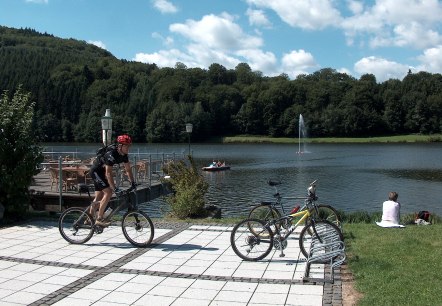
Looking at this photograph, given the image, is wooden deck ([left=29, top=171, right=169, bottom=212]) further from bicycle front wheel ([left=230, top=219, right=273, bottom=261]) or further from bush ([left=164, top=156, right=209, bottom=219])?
bicycle front wheel ([left=230, top=219, right=273, bottom=261])

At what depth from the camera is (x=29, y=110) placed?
36.0 ft

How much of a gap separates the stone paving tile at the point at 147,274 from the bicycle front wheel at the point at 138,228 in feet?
0.53

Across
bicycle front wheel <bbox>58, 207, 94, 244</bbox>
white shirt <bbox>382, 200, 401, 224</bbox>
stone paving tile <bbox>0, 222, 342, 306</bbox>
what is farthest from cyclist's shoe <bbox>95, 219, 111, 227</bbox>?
white shirt <bbox>382, 200, 401, 224</bbox>

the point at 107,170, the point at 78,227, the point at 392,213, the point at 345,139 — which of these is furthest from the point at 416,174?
the point at 345,139

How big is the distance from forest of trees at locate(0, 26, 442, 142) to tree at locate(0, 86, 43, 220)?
98517 mm

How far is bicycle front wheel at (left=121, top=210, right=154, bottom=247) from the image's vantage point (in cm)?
812

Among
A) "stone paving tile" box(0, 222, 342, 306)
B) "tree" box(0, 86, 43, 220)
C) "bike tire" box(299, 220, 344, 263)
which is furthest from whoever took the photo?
"tree" box(0, 86, 43, 220)

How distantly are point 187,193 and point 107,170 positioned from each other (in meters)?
4.43

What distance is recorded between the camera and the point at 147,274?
21.5 feet

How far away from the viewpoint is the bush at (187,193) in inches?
484

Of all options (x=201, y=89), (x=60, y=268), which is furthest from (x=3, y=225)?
(x=201, y=89)

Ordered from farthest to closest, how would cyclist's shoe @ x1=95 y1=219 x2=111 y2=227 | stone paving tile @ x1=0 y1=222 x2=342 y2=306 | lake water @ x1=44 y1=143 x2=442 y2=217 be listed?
lake water @ x1=44 y1=143 x2=442 y2=217 < cyclist's shoe @ x1=95 y1=219 x2=111 y2=227 < stone paving tile @ x1=0 y1=222 x2=342 y2=306

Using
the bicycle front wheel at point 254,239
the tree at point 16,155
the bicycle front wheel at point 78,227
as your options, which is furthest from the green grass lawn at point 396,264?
the tree at point 16,155

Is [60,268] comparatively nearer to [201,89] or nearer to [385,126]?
[385,126]
